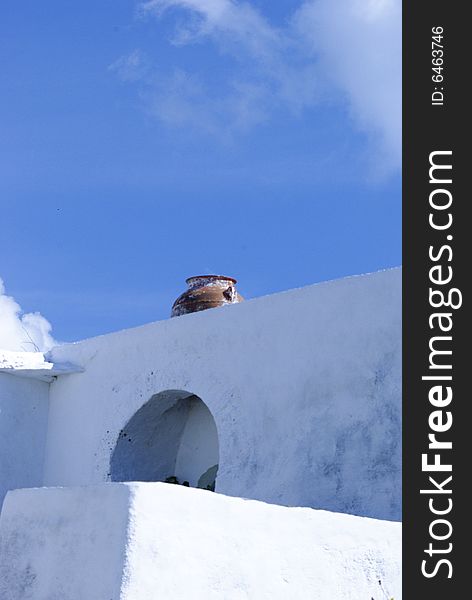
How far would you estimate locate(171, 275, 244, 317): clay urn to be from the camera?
9562mm

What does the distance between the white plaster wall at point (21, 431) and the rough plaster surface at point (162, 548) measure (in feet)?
16.1

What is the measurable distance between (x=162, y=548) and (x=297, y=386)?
332 centimetres

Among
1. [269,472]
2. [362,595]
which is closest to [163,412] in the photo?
[269,472]

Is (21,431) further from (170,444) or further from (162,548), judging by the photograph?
(162,548)

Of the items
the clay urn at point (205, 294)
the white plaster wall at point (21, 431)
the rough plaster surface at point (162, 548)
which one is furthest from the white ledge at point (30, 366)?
the rough plaster surface at point (162, 548)

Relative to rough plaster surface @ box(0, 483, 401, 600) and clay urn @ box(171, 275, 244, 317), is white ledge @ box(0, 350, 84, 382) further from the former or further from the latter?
rough plaster surface @ box(0, 483, 401, 600)

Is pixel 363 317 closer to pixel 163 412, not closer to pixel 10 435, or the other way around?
pixel 163 412

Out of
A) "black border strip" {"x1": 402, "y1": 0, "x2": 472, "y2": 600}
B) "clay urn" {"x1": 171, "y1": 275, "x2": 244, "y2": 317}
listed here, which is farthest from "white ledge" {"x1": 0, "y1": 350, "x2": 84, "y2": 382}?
"black border strip" {"x1": 402, "y1": 0, "x2": 472, "y2": 600}

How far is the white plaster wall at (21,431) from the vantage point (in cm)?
918

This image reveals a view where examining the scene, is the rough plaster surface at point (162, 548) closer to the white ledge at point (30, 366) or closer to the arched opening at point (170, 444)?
the arched opening at point (170, 444)

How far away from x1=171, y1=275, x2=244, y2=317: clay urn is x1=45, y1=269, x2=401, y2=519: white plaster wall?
985mm

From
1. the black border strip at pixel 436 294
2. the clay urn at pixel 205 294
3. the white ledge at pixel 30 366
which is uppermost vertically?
the clay urn at pixel 205 294

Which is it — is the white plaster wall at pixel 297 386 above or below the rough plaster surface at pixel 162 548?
above

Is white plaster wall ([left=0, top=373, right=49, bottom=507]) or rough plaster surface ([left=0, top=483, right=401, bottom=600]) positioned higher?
white plaster wall ([left=0, top=373, right=49, bottom=507])
